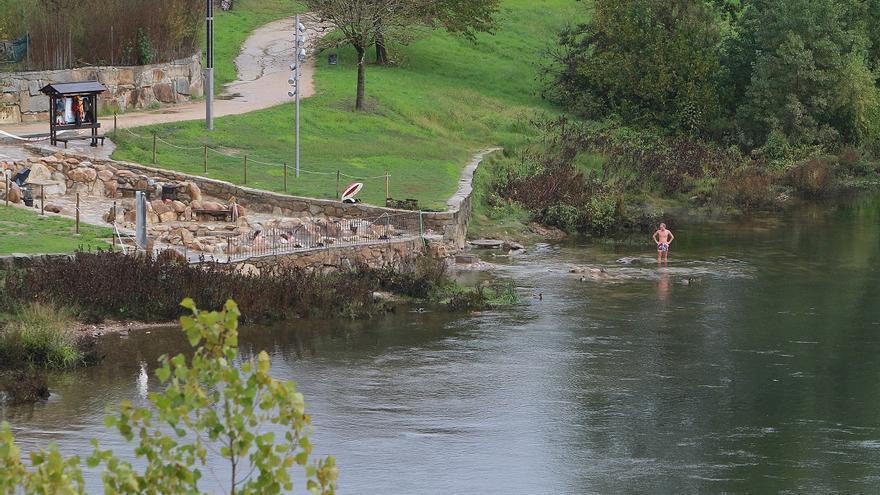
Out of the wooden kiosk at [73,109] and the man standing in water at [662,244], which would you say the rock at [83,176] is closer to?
the wooden kiosk at [73,109]

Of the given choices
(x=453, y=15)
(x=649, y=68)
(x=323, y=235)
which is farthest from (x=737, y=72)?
(x=323, y=235)

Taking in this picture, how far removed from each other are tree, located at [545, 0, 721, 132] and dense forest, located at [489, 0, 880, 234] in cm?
6

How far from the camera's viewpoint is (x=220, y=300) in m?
29.4

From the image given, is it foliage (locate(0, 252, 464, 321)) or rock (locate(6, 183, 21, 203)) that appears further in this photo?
rock (locate(6, 183, 21, 203))

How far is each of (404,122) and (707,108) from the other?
553 inches

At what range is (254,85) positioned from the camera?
2162 inches

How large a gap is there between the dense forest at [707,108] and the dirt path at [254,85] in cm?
939

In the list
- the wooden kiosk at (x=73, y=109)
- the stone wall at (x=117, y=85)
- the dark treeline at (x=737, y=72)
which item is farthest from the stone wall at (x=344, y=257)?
the dark treeline at (x=737, y=72)

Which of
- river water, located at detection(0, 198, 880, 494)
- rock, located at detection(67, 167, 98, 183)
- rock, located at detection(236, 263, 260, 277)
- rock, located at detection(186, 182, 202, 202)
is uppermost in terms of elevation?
Result: rock, located at detection(67, 167, 98, 183)

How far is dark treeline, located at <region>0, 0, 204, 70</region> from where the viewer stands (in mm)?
47812

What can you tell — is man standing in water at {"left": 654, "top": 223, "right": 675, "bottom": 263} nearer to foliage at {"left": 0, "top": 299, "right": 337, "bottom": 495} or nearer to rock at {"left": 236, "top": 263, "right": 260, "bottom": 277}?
rock at {"left": 236, "top": 263, "right": 260, "bottom": 277}

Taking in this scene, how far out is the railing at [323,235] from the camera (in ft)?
108

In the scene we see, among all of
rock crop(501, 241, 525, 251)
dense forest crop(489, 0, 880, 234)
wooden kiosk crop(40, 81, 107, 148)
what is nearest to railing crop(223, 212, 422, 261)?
rock crop(501, 241, 525, 251)

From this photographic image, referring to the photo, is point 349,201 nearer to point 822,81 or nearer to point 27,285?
point 27,285
